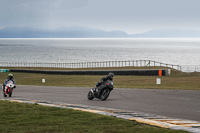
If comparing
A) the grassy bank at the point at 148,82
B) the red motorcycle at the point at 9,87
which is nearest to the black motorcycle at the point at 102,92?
the red motorcycle at the point at 9,87

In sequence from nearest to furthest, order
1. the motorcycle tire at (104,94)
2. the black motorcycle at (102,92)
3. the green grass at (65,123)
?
the green grass at (65,123), the black motorcycle at (102,92), the motorcycle tire at (104,94)

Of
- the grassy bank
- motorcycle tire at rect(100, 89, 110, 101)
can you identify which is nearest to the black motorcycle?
motorcycle tire at rect(100, 89, 110, 101)

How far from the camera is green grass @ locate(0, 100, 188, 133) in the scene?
8737 mm

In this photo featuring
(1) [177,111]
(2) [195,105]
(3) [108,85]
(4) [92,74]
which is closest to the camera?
(1) [177,111]

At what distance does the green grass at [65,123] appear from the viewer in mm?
8737

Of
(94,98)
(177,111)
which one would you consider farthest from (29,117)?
(94,98)

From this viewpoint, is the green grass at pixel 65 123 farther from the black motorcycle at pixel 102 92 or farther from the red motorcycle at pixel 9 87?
the red motorcycle at pixel 9 87

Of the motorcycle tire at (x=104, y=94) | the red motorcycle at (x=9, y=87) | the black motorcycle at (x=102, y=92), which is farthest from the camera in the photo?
the red motorcycle at (x=9, y=87)

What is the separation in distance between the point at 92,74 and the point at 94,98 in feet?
101

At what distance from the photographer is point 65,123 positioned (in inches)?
389

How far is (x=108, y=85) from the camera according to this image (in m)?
16.9

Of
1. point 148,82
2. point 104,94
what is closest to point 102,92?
point 104,94

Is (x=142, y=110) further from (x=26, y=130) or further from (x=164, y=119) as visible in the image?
(x=26, y=130)

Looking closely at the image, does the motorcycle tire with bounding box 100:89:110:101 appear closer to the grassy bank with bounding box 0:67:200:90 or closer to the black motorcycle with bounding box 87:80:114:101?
the black motorcycle with bounding box 87:80:114:101
